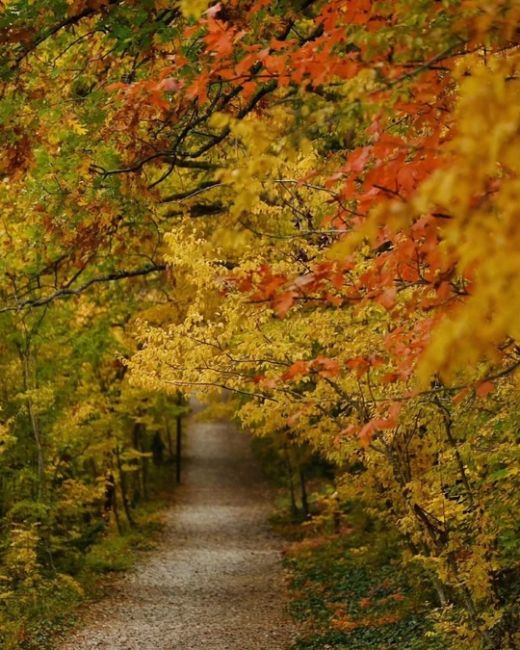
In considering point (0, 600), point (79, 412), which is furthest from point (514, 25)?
point (79, 412)

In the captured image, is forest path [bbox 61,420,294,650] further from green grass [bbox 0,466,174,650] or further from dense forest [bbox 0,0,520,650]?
dense forest [bbox 0,0,520,650]

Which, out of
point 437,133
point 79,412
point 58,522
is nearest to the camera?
point 437,133

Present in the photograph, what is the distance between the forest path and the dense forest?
41.6 inches

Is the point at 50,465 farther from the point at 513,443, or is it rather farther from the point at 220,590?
the point at 513,443

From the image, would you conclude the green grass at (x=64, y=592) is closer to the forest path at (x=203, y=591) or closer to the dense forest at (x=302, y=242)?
the dense forest at (x=302, y=242)

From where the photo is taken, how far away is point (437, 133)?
328cm

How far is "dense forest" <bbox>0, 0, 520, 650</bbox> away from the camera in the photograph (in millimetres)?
2670

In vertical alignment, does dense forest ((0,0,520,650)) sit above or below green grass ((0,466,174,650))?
above

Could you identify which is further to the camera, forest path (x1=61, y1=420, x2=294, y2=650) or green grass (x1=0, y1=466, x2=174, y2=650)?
forest path (x1=61, y1=420, x2=294, y2=650)

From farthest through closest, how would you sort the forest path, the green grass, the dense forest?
the forest path
the green grass
the dense forest

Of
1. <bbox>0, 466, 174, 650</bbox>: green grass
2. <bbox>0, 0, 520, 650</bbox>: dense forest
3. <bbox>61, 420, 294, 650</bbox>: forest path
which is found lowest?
<bbox>61, 420, 294, 650</bbox>: forest path

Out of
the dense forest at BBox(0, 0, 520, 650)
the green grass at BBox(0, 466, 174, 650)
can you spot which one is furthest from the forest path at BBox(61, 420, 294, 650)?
the dense forest at BBox(0, 0, 520, 650)

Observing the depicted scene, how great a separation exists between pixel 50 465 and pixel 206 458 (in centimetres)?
2587

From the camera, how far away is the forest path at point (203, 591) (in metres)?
11.8
